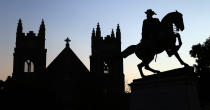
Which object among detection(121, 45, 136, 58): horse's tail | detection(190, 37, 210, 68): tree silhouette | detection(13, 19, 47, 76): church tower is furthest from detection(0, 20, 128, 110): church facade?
detection(121, 45, 136, 58): horse's tail

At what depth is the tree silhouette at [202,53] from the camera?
40.4 meters

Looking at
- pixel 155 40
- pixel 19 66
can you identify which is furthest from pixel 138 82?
pixel 19 66

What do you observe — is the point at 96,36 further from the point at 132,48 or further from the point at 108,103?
the point at 132,48

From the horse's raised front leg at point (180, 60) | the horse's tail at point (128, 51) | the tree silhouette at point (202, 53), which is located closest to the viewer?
the horse's raised front leg at point (180, 60)

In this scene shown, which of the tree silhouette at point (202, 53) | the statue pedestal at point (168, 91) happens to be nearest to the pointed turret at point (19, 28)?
the tree silhouette at point (202, 53)

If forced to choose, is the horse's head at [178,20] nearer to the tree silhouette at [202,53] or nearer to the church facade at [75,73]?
the tree silhouette at [202,53]

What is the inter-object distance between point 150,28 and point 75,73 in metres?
45.4

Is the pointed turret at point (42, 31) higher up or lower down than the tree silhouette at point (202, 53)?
higher up

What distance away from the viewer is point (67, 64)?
189ft

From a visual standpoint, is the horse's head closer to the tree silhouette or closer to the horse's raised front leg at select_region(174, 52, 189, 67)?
the horse's raised front leg at select_region(174, 52, 189, 67)

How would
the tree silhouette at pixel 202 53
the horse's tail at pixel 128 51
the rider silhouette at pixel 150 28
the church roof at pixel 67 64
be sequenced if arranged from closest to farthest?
1. the rider silhouette at pixel 150 28
2. the horse's tail at pixel 128 51
3. the tree silhouette at pixel 202 53
4. the church roof at pixel 67 64

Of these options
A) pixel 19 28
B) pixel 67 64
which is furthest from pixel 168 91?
pixel 67 64

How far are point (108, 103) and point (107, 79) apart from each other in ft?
16.2

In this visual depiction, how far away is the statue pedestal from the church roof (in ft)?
148
